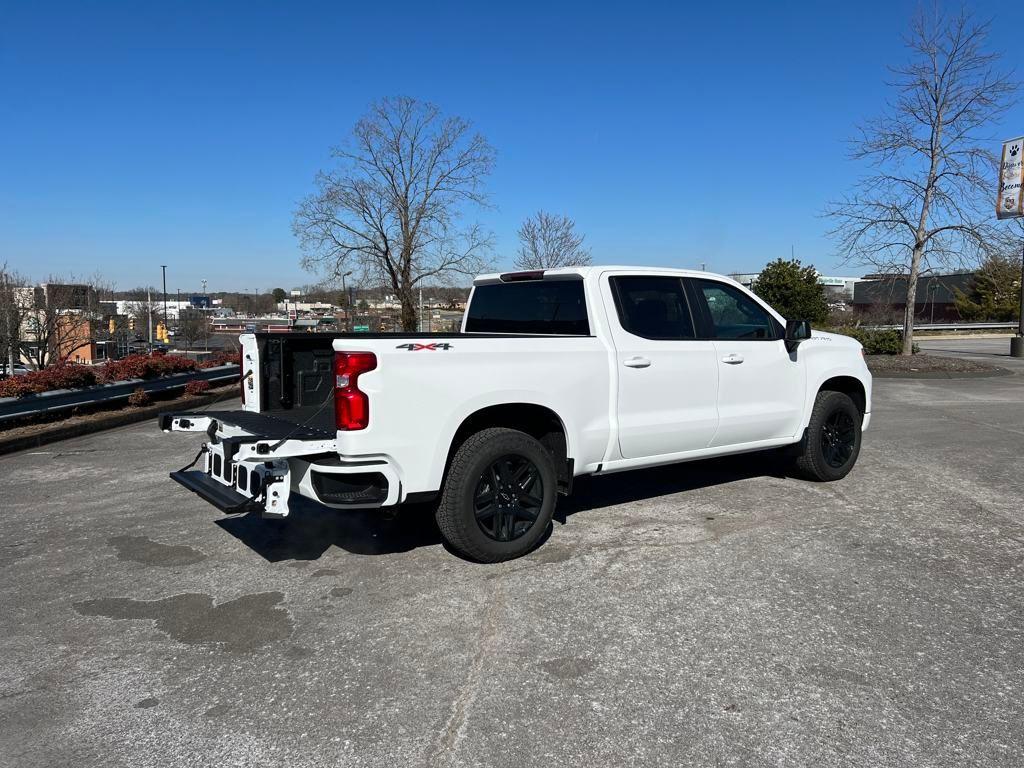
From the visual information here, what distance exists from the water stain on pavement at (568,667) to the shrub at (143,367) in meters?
10.3

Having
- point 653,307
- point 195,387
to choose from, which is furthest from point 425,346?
point 195,387

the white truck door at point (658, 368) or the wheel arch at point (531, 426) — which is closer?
the wheel arch at point (531, 426)

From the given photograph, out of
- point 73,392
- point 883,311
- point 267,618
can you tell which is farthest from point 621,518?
point 883,311

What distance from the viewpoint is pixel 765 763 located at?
2701mm

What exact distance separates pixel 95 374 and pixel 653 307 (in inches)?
364

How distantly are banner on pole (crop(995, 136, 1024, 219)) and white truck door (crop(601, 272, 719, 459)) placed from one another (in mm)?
15701

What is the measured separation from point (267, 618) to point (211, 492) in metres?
0.96

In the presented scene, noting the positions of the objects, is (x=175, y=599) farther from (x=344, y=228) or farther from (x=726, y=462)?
(x=344, y=228)

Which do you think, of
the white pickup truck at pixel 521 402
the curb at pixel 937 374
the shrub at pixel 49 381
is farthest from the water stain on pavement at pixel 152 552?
the curb at pixel 937 374

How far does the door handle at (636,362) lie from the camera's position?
518cm

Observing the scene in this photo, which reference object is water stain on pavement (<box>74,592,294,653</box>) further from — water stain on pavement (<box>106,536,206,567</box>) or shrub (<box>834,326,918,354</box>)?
shrub (<box>834,326,918,354</box>)

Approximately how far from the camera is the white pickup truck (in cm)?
416

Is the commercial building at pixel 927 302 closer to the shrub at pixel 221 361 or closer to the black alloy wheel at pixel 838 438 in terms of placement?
the shrub at pixel 221 361

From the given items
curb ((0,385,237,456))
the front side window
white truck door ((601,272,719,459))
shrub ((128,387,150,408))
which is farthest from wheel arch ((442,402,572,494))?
shrub ((128,387,150,408))
